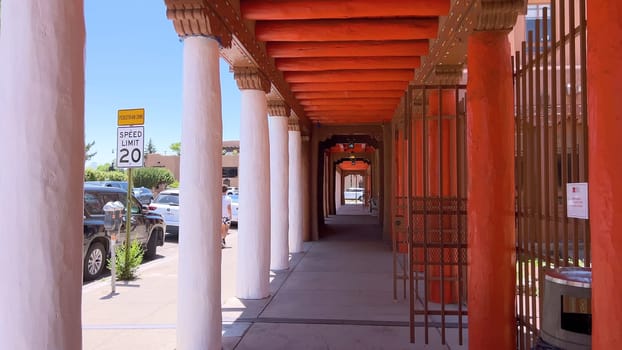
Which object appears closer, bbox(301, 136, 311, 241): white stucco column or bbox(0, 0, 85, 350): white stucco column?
bbox(0, 0, 85, 350): white stucco column

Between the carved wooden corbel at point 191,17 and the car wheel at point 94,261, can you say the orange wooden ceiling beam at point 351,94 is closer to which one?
the car wheel at point 94,261

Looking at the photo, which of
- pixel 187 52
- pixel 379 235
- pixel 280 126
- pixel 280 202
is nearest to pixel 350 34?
pixel 187 52

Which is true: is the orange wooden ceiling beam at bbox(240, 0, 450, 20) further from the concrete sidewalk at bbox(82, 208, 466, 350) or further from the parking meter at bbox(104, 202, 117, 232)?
the parking meter at bbox(104, 202, 117, 232)

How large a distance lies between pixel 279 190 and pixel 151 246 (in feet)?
12.7

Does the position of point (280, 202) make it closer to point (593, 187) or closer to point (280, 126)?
point (280, 126)

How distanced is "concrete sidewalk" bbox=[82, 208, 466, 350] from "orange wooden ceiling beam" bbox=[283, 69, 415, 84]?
3756 mm

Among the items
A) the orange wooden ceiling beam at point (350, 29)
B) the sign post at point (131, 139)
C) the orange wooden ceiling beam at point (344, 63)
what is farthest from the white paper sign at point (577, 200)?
the sign post at point (131, 139)

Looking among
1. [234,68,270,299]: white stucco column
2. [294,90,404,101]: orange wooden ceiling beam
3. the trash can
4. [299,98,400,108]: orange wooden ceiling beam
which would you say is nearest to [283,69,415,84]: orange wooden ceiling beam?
[294,90,404,101]: orange wooden ceiling beam

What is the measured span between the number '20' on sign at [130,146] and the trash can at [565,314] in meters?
7.12

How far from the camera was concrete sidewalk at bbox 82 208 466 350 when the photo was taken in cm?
543

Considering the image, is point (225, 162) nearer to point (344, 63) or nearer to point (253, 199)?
point (344, 63)

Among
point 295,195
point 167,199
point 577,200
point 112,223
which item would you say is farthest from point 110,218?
point 167,199

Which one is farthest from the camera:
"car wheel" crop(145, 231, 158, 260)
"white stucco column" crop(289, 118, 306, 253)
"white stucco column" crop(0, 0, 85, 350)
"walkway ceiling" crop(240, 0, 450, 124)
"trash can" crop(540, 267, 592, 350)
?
"white stucco column" crop(289, 118, 306, 253)

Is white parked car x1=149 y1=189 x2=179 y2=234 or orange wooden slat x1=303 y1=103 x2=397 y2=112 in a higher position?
orange wooden slat x1=303 y1=103 x2=397 y2=112
